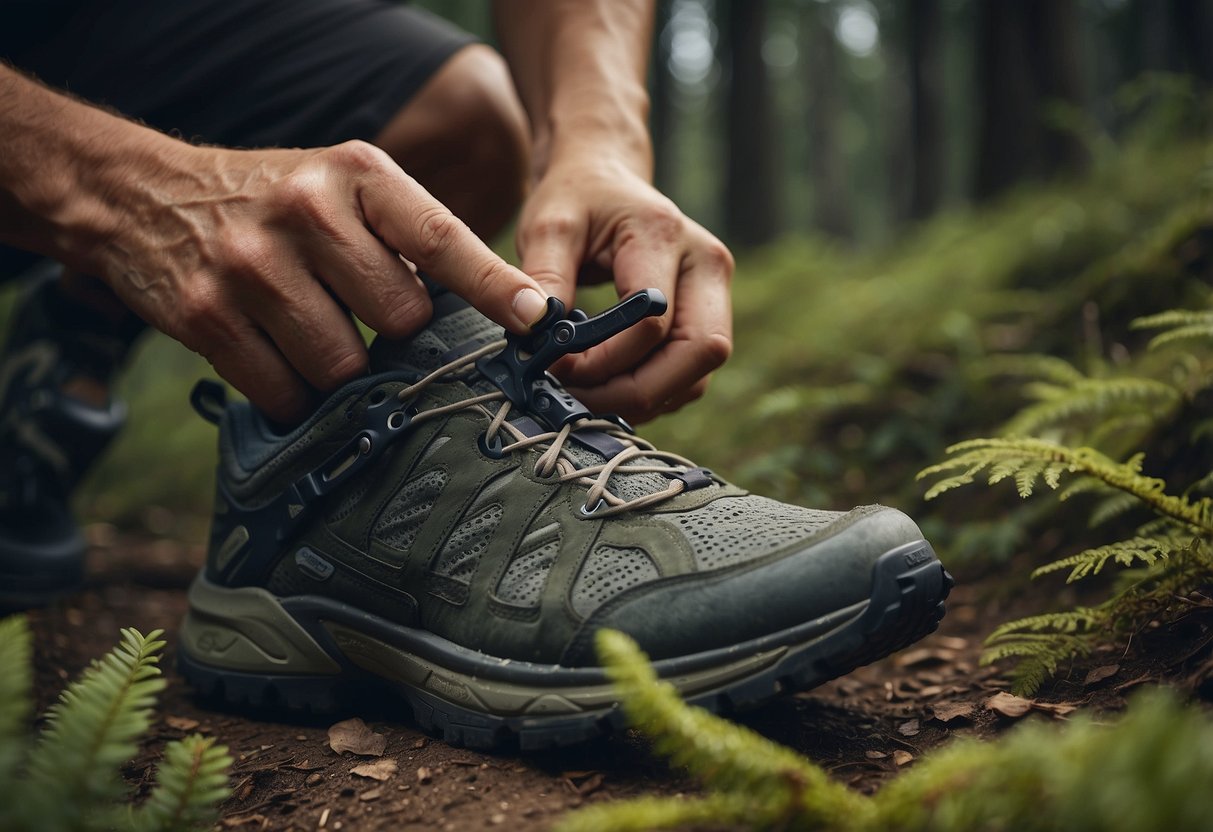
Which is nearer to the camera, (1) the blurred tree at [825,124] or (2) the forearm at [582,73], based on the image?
(2) the forearm at [582,73]

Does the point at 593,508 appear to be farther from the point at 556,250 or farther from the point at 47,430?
the point at 47,430

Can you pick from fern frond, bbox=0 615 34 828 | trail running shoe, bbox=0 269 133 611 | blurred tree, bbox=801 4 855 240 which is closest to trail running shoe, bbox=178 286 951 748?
fern frond, bbox=0 615 34 828

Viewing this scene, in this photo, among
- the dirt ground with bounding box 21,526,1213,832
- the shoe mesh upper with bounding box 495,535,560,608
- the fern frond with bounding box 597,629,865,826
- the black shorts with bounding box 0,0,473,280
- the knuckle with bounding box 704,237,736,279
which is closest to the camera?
the fern frond with bounding box 597,629,865,826

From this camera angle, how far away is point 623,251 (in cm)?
208

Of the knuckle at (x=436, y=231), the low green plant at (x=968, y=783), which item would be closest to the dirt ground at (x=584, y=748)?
the low green plant at (x=968, y=783)

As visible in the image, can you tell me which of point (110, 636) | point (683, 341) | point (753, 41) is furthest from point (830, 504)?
point (753, 41)

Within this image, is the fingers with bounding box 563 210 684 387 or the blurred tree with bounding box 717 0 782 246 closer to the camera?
the fingers with bounding box 563 210 684 387

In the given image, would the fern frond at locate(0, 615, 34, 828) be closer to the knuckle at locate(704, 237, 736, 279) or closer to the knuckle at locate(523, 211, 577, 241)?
A: the knuckle at locate(523, 211, 577, 241)

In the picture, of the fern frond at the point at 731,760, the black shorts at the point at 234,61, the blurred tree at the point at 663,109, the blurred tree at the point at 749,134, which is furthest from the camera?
the blurred tree at the point at 663,109

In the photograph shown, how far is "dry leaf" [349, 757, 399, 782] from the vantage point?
5.00 feet

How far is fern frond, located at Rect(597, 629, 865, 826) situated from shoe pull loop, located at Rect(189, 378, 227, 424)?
1.52 m

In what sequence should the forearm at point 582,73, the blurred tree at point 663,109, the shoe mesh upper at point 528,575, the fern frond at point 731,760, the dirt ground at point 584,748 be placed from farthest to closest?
the blurred tree at point 663,109, the forearm at point 582,73, the shoe mesh upper at point 528,575, the dirt ground at point 584,748, the fern frond at point 731,760

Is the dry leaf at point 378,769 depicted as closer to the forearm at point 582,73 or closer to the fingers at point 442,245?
the fingers at point 442,245

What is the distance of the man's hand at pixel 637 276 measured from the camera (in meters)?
2.03
